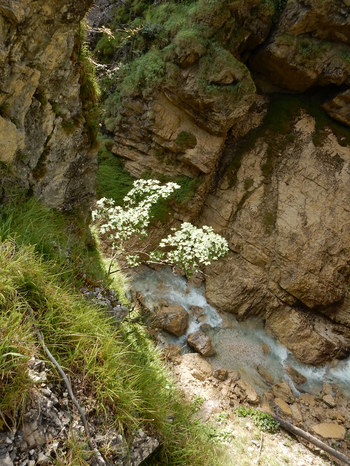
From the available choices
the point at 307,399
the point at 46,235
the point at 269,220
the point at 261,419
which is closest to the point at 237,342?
the point at 307,399

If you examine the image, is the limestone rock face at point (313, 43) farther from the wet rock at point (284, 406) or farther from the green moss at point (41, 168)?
the wet rock at point (284, 406)

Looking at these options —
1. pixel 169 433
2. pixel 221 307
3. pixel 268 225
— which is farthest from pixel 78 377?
pixel 268 225

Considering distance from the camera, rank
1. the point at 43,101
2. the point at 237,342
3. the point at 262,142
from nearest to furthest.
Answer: the point at 43,101 < the point at 237,342 < the point at 262,142

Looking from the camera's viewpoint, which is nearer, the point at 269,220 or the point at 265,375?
the point at 265,375

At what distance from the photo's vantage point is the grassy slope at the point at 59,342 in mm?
1862

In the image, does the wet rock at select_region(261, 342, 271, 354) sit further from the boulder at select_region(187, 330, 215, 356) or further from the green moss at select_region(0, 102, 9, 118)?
the green moss at select_region(0, 102, 9, 118)

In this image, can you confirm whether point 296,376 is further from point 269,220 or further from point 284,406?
point 269,220

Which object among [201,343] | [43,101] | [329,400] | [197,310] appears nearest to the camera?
[43,101]

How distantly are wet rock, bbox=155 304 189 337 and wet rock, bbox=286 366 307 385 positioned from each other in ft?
8.70

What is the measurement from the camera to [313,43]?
8.00 meters

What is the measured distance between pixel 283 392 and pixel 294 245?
364 cm

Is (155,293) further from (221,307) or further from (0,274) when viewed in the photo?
(0,274)

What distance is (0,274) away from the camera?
84.4 inches

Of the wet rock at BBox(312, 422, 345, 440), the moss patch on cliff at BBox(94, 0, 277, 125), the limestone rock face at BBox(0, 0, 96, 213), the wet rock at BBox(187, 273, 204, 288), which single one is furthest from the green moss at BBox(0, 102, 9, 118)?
the wet rock at BBox(312, 422, 345, 440)
